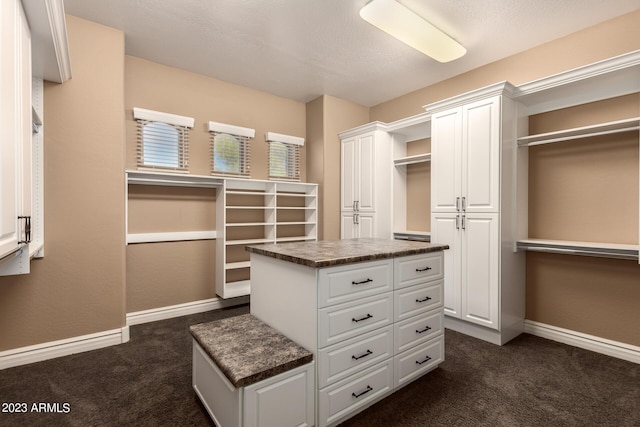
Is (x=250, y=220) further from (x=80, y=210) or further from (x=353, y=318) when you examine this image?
(x=353, y=318)

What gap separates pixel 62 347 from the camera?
260 cm

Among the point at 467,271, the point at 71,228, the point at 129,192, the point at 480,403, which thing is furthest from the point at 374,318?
the point at 129,192

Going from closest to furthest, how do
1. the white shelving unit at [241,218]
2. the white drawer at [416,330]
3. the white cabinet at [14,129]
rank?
the white cabinet at [14,129], the white drawer at [416,330], the white shelving unit at [241,218]

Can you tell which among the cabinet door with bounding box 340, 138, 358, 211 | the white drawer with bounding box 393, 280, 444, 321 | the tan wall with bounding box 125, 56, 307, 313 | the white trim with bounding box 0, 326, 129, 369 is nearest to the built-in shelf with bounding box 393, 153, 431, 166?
the cabinet door with bounding box 340, 138, 358, 211

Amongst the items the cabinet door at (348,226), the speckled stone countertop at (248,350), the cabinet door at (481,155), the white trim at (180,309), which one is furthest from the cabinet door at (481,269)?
the white trim at (180,309)

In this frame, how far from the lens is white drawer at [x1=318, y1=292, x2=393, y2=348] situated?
65.6 inches

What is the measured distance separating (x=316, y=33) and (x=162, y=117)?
1957 millimetres

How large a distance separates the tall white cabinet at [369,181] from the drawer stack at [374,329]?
1819 millimetres

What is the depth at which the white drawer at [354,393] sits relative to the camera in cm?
167

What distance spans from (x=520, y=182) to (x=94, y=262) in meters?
4.16

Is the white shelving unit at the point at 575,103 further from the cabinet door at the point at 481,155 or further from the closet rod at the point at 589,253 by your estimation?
the cabinet door at the point at 481,155

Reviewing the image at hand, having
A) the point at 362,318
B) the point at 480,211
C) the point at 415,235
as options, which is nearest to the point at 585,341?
the point at 480,211

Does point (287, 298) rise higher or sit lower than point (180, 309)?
higher

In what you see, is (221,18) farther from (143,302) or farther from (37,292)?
(143,302)
